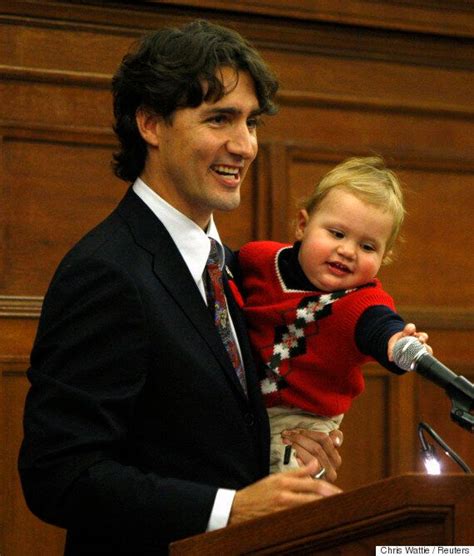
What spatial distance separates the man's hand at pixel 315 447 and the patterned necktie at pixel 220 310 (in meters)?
0.19

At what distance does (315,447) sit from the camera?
2184 mm

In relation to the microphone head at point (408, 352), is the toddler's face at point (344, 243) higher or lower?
higher

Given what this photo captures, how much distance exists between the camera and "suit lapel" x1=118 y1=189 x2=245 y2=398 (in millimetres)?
1966

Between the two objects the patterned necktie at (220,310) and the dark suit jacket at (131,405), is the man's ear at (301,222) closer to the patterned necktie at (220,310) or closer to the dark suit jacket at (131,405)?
the patterned necktie at (220,310)

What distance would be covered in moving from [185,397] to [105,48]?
1.72m

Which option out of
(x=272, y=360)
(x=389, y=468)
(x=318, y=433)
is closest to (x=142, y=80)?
(x=272, y=360)

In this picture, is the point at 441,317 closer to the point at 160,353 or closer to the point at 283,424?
the point at 283,424

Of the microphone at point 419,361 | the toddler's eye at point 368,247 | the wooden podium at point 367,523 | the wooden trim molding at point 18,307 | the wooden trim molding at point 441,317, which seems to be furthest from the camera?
the wooden trim molding at point 441,317

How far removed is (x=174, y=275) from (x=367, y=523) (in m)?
0.68

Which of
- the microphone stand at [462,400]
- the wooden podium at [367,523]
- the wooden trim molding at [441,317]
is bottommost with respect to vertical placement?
the wooden podium at [367,523]

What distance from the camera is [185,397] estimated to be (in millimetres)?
1898

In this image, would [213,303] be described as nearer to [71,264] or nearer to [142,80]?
[71,264]

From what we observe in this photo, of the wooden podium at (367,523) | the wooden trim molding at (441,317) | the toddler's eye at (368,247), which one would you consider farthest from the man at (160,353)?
the wooden trim molding at (441,317)

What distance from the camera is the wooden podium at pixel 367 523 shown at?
144 cm
